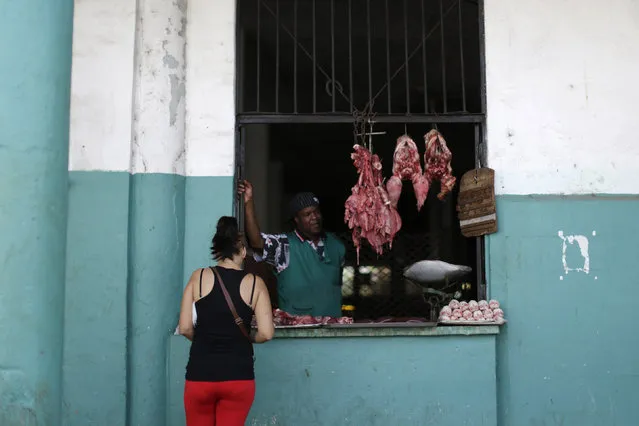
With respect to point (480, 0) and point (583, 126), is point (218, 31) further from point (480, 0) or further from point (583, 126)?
point (583, 126)

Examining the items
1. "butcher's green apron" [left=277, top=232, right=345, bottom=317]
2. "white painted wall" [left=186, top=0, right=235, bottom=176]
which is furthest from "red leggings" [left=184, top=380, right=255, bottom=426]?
"white painted wall" [left=186, top=0, right=235, bottom=176]

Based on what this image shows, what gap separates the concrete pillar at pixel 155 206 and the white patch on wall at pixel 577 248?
10.2ft

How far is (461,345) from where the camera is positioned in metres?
5.93

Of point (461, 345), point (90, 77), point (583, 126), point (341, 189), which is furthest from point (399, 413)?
point (341, 189)

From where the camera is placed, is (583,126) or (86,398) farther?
(583,126)

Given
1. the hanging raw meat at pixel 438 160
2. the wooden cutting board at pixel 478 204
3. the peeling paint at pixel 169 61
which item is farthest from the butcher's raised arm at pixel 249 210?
the wooden cutting board at pixel 478 204

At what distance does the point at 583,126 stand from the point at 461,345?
209 centimetres

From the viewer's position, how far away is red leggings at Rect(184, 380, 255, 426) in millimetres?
4492

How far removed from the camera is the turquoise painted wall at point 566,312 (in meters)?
6.05

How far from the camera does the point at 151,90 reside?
20.2ft

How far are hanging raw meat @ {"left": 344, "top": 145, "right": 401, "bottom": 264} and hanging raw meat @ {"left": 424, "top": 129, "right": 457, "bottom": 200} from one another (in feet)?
1.42

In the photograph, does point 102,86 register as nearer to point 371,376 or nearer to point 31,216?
point 31,216

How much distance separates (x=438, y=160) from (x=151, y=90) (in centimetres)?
244

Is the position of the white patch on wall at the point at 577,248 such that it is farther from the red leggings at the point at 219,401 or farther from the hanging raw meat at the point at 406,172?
the red leggings at the point at 219,401
